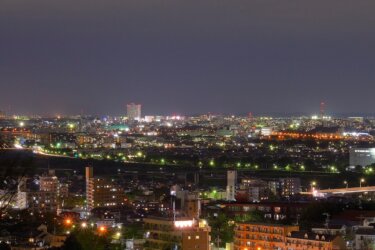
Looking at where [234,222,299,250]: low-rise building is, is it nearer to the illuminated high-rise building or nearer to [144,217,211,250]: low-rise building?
[144,217,211,250]: low-rise building

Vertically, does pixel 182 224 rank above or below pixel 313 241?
above

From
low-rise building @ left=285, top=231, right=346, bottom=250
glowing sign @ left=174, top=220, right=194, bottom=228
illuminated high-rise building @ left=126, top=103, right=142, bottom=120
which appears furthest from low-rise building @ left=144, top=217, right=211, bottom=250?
illuminated high-rise building @ left=126, top=103, right=142, bottom=120

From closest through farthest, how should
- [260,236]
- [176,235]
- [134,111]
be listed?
[176,235]
[260,236]
[134,111]

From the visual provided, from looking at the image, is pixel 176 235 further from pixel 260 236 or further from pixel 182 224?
pixel 260 236

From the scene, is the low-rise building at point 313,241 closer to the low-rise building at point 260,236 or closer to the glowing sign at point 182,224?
the low-rise building at point 260,236

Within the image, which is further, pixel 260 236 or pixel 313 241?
pixel 260 236

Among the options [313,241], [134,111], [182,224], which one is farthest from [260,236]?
[134,111]

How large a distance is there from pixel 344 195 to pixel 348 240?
10.6m

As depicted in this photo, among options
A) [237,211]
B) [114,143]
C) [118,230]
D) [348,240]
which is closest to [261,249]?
[348,240]

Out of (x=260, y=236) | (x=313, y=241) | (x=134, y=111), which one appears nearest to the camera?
(x=313, y=241)

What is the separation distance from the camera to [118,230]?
1402 centimetres

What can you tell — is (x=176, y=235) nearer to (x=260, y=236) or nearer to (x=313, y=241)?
(x=260, y=236)

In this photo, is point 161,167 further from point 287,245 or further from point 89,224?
point 287,245

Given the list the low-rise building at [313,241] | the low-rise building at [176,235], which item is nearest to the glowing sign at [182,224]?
the low-rise building at [176,235]
